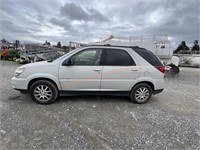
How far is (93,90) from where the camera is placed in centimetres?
412

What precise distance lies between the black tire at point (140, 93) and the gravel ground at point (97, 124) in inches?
7.0

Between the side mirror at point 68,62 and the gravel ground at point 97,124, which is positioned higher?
the side mirror at point 68,62

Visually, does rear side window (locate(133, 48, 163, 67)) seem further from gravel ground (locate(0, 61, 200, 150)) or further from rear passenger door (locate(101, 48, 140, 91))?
gravel ground (locate(0, 61, 200, 150))

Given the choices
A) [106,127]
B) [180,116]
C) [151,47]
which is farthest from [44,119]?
[151,47]

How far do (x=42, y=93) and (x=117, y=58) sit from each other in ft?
7.28

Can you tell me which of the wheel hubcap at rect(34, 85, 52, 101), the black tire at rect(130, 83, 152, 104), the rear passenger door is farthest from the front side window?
Result: the black tire at rect(130, 83, 152, 104)

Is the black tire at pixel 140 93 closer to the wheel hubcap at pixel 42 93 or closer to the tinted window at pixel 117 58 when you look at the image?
the tinted window at pixel 117 58

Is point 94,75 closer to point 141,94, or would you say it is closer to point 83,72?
point 83,72

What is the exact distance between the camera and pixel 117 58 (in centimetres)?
413

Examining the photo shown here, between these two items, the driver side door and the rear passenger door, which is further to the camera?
the rear passenger door

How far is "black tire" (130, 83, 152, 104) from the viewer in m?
4.28

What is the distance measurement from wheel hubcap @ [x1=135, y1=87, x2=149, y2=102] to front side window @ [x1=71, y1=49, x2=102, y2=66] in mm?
1449

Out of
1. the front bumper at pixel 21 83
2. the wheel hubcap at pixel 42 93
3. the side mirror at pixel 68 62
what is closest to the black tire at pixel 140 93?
the side mirror at pixel 68 62

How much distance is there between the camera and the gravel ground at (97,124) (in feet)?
8.45
